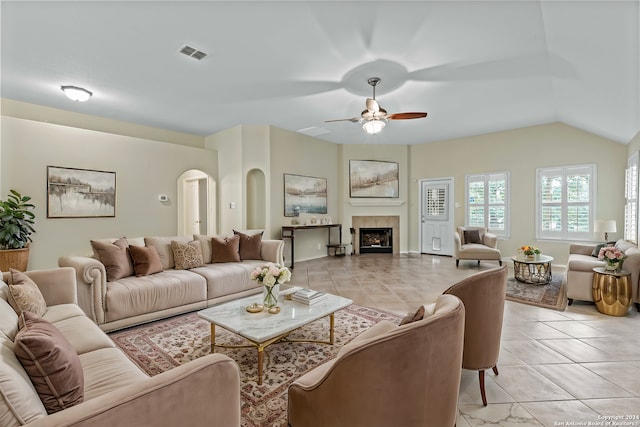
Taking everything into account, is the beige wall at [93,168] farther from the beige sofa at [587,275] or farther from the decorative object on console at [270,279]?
the beige sofa at [587,275]

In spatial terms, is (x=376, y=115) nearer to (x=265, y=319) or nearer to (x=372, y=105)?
(x=372, y=105)

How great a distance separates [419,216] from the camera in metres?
7.78

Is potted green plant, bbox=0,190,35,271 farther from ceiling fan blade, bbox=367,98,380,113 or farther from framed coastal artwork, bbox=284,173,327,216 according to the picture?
ceiling fan blade, bbox=367,98,380,113

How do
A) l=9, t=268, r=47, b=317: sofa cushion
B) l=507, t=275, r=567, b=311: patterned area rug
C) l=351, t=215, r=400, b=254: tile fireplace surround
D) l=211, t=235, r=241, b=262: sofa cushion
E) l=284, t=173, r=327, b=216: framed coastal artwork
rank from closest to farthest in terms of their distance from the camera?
l=9, t=268, r=47, b=317: sofa cushion → l=507, t=275, r=567, b=311: patterned area rug → l=211, t=235, r=241, b=262: sofa cushion → l=284, t=173, r=327, b=216: framed coastal artwork → l=351, t=215, r=400, b=254: tile fireplace surround

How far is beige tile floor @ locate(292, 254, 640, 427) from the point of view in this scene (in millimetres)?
1757

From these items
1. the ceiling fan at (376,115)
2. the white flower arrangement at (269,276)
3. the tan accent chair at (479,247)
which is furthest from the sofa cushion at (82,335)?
the tan accent chair at (479,247)

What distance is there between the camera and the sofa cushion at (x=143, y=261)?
3341 mm

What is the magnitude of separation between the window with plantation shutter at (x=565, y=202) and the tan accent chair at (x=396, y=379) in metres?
6.41

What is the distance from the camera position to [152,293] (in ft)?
10.0

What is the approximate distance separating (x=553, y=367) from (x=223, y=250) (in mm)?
3790

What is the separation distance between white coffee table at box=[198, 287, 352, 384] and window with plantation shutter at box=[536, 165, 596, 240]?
225 inches

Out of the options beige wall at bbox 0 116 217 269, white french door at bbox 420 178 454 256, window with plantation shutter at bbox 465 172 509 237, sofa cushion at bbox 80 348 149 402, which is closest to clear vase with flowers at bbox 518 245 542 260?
window with plantation shutter at bbox 465 172 509 237

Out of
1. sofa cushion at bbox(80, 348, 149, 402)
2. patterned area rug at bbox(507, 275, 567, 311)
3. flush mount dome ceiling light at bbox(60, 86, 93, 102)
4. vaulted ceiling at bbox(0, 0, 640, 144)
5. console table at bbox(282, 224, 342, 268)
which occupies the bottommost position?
patterned area rug at bbox(507, 275, 567, 311)

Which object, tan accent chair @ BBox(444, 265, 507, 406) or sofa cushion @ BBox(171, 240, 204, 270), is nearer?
tan accent chair @ BBox(444, 265, 507, 406)
